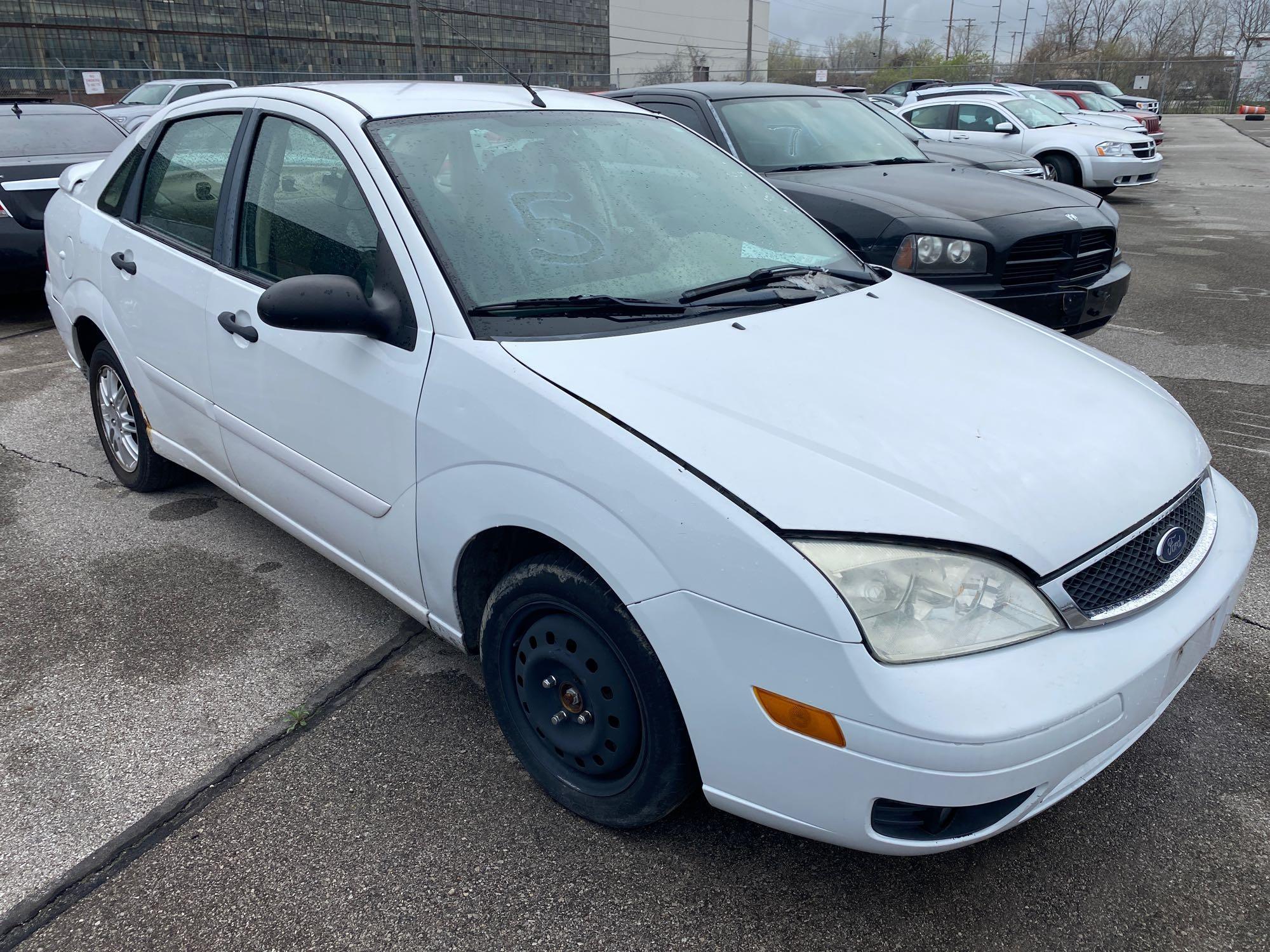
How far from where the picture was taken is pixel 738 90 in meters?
6.36

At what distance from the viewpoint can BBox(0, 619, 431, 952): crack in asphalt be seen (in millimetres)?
2084

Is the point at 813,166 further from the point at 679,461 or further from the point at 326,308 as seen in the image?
the point at 679,461

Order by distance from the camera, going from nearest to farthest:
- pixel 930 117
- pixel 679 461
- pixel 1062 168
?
pixel 679 461 < pixel 1062 168 < pixel 930 117

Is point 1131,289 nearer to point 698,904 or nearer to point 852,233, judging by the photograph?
point 852,233

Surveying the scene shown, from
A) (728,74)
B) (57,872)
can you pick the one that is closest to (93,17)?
(728,74)

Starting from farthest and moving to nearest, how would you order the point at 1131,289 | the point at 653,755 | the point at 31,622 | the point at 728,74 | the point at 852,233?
the point at 728,74 < the point at 1131,289 < the point at 852,233 < the point at 31,622 < the point at 653,755

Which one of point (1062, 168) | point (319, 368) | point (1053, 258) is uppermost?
point (319, 368)

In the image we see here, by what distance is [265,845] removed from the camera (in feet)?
7.43

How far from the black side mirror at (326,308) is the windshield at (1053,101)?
15751 mm

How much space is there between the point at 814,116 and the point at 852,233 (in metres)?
1.66

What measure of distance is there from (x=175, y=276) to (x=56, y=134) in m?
5.78

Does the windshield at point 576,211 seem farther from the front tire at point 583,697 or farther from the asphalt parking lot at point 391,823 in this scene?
the asphalt parking lot at point 391,823

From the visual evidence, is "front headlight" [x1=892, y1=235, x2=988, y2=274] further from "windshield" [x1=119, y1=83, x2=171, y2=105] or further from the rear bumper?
"windshield" [x1=119, y1=83, x2=171, y2=105]

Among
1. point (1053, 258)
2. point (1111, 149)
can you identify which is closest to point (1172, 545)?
point (1053, 258)
